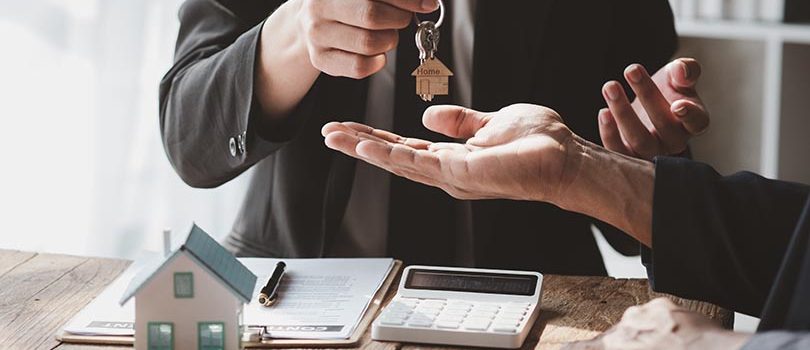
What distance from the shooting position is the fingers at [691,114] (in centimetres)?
175

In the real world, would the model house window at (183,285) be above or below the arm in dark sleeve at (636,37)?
below

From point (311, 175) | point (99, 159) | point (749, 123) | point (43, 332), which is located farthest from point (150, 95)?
point (43, 332)

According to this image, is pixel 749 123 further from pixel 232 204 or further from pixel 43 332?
pixel 43 332

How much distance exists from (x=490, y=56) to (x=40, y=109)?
1.95 metres

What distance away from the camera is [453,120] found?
1696 millimetres

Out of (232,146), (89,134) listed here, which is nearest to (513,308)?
(232,146)

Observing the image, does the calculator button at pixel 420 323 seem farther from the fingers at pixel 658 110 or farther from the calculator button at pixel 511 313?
the fingers at pixel 658 110

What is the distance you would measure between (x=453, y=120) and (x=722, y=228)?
441 millimetres

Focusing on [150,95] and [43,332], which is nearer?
[43,332]

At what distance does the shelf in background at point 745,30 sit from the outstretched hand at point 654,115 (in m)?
1.86

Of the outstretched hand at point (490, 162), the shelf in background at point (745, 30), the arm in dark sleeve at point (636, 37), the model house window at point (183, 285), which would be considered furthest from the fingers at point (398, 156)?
the shelf in background at point (745, 30)

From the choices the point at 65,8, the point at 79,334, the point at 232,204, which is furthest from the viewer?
the point at 232,204

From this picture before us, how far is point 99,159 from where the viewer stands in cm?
366

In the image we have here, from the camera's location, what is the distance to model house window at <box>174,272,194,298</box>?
1404mm
